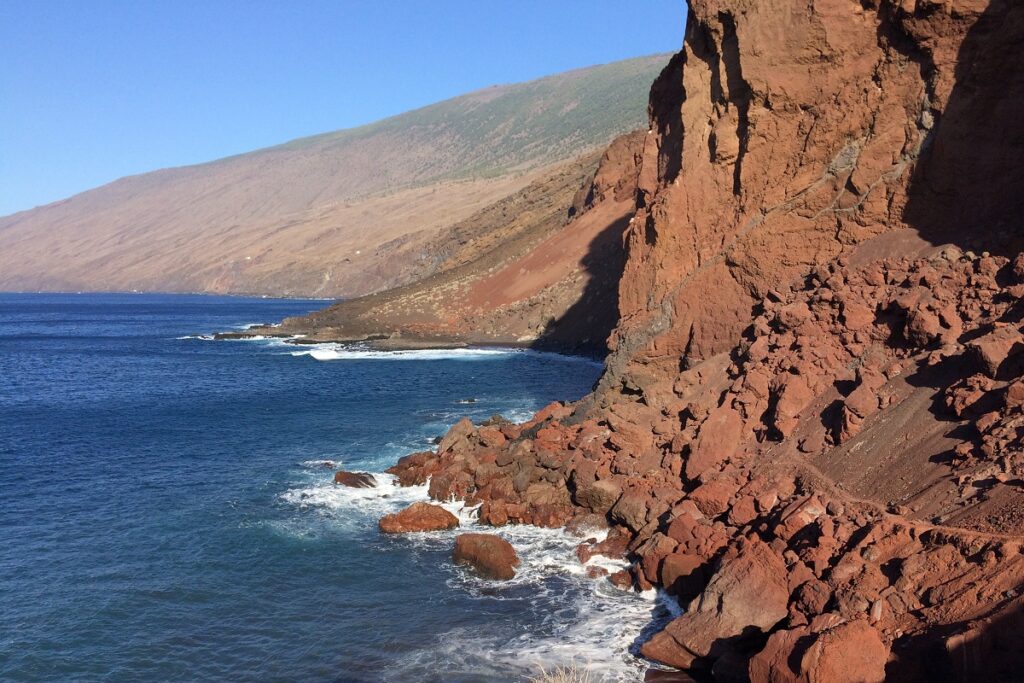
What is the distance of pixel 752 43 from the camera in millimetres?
23375

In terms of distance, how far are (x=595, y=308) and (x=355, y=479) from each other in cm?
3416

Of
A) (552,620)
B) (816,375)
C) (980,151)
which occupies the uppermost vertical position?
(980,151)

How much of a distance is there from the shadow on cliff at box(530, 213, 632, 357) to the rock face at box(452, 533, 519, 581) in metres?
33.8

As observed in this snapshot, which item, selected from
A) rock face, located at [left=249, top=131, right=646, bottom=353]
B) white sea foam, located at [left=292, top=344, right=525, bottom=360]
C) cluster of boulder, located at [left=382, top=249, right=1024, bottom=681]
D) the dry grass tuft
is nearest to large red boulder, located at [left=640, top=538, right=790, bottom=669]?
cluster of boulder, located at [left=382, top=249, right=1024, bottom=681]

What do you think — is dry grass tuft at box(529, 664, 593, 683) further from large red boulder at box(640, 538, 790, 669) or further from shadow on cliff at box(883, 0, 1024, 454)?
shadow on cliff at box(883, 0, 1024, 454)

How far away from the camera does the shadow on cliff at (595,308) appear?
54.8 meters

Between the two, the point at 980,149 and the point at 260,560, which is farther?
the point at 980,149

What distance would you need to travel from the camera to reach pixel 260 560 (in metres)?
19.5

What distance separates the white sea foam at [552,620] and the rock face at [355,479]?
16.0 feet

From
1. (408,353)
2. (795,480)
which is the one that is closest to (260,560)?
(795,480)

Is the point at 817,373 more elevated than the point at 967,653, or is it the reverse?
the point at 817,373

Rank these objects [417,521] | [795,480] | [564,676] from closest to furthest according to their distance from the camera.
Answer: [564,676] < [795,480] < [417,521]

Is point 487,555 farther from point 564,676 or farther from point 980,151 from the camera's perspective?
point 980,151

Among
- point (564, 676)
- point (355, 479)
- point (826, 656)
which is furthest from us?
point (355, 479)
